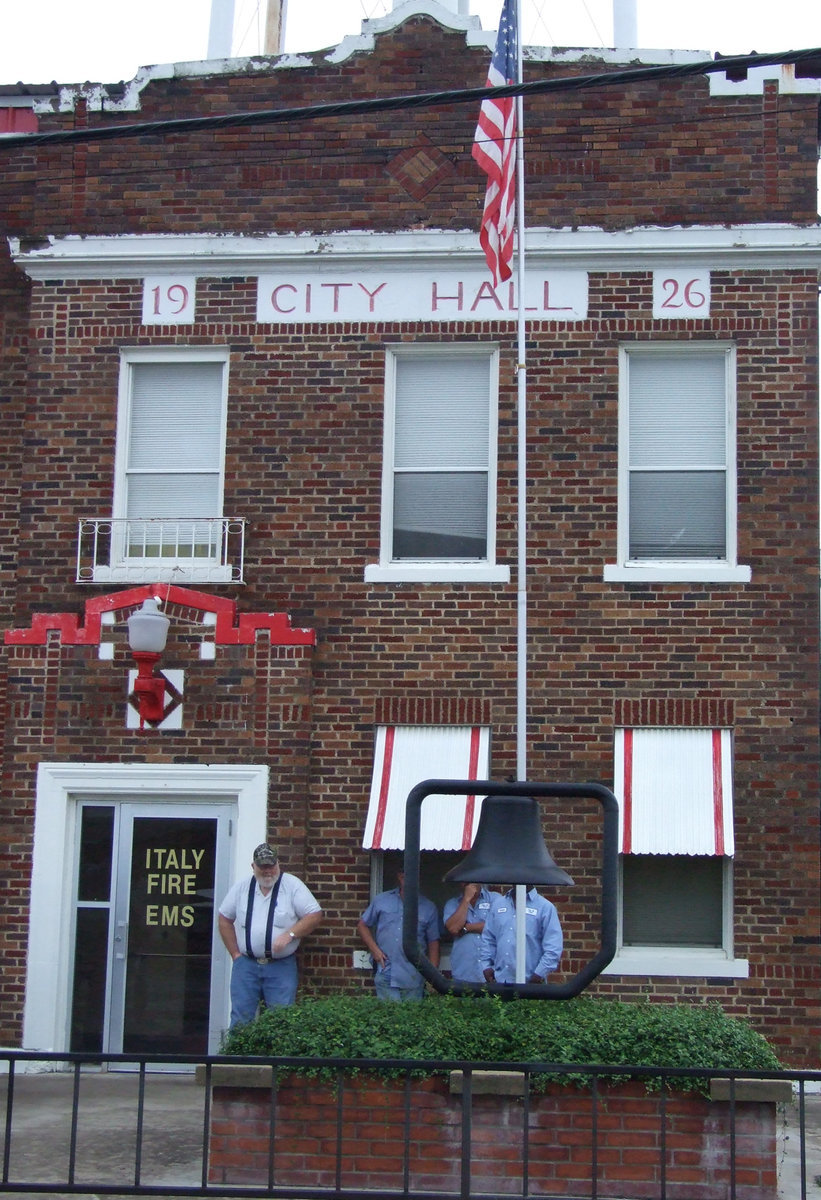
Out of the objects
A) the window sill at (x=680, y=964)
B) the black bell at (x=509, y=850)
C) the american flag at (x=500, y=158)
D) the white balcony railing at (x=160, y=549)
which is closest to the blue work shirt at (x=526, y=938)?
the window sill at (x=680, y=964)

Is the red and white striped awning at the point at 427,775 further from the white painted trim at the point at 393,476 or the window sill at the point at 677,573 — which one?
the window sill at the point at 677,573

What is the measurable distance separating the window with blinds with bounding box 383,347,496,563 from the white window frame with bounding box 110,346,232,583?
1.35 metres

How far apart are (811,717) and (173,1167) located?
5745mm

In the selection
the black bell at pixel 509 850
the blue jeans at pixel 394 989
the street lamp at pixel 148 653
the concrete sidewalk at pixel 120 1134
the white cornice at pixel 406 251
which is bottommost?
the concrete sidewalk at pixel 120 1134

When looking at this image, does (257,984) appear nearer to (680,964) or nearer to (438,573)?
(680,964)

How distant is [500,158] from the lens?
36.6 ft

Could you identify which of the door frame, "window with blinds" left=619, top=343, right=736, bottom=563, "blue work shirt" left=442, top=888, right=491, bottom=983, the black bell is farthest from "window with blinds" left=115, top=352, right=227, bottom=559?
the black bell

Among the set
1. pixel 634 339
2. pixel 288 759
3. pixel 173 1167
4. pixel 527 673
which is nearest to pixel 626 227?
pixel 634 339

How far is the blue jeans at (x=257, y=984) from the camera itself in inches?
436

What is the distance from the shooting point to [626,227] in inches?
487

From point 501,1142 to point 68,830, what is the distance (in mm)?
5350

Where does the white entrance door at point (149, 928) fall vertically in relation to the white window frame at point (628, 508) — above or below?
below

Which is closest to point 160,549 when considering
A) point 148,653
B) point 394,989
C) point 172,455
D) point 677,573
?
point 172,455

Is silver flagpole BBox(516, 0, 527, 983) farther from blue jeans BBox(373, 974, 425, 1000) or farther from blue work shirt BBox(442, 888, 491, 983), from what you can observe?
blue jeans BBox(373, 974, 425, 1000)
